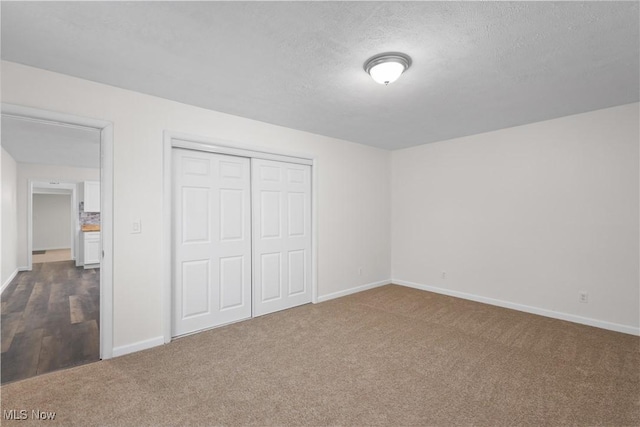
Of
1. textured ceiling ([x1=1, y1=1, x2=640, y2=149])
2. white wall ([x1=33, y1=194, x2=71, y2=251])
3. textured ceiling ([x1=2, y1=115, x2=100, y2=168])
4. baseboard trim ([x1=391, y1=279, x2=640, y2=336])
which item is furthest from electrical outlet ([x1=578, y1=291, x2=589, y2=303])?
white wall ([x1=33, y1=194, x2=71, y2=251])

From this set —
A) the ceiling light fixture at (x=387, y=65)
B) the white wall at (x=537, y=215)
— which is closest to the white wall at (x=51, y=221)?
the ceiling light fixture at (x=387, y=65)

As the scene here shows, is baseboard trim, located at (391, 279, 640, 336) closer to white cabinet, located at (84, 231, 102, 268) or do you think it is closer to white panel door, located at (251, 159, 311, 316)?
white panel door, located at (251, 159, 311, 316)

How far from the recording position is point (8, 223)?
13.8 ft

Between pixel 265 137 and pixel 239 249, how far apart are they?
4.74ft

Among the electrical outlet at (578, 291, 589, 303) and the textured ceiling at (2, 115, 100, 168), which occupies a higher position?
the textured ceiling at (2, 115, 100, 168)

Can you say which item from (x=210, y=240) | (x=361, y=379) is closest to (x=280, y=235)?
(x=210, y=240)

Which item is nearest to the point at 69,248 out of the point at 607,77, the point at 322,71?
the point at 322,71

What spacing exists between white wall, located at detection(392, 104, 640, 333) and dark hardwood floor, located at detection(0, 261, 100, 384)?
4642 mm

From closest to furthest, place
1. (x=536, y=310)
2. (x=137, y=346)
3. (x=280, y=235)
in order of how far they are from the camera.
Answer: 1. (x=137, y=346)
2. (x=536, y=310)
3. (x=280, y=235)

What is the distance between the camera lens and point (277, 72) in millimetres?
2500

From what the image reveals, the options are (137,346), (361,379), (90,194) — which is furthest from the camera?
(90,194)

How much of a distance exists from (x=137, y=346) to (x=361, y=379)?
2111mm

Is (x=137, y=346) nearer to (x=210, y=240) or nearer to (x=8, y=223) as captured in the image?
(x=210, y=240)

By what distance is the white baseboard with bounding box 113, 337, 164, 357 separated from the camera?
2.75m
